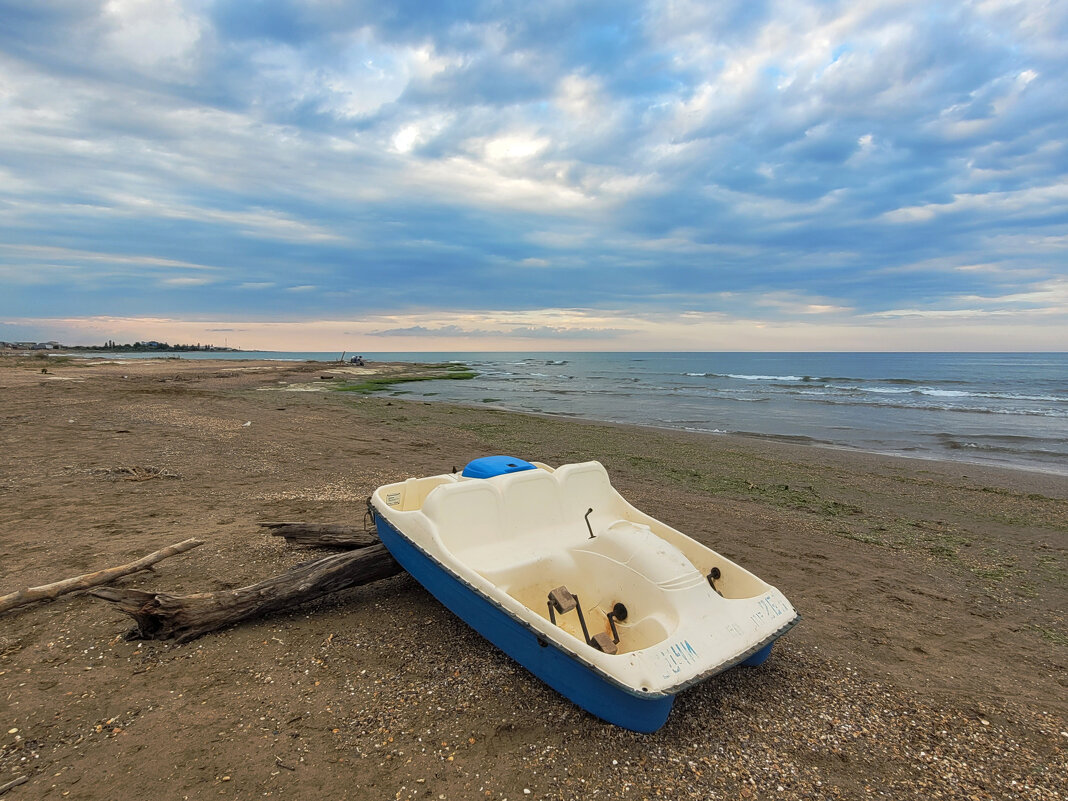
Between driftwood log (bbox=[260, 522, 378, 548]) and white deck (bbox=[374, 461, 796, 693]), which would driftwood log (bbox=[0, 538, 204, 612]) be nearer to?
driftwood log (bbox=[260, 522, 378, 548])

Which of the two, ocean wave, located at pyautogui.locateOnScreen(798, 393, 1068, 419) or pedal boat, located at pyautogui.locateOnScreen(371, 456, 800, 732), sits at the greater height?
pedal boat, located at pyautogui.locateOnScreen(371, 456, 800, 732)

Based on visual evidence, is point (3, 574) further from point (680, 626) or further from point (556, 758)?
point (680, 626)

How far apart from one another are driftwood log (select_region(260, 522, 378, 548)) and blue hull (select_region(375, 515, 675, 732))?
1614 mm

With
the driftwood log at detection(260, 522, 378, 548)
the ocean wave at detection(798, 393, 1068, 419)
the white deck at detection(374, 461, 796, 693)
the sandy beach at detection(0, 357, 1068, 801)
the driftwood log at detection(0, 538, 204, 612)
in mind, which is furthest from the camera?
the ocean wave at detection(798, 393, 1068, 419)

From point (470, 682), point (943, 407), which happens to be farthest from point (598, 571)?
point (943, 407)

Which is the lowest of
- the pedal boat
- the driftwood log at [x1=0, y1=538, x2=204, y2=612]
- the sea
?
the sea

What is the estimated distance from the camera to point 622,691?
297 centimetres

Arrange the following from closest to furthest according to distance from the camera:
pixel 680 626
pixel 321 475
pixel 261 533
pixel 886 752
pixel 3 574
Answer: pixel 886 752 → pixel 680 626 → pixel 3 574 → pixel 261 533 → pixel 321 475

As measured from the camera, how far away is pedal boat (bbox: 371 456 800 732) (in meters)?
3.16

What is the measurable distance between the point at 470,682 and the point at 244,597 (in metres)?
2.16

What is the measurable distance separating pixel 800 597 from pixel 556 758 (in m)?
3.83

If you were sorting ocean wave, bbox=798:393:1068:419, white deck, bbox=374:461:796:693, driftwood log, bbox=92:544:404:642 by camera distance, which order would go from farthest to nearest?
ocean wave, bbox=798:393:1068:419
driftwood log, bbox=92:544:404:642
white deck, bbox=374:461:796:693

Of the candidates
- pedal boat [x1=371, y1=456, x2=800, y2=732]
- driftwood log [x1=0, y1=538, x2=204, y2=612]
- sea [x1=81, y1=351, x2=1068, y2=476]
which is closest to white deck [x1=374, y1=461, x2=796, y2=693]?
pedal boat [x1=371, y1=456, x2=800, y2=732]

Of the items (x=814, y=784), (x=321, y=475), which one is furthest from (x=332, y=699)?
(x=321, y=475)
